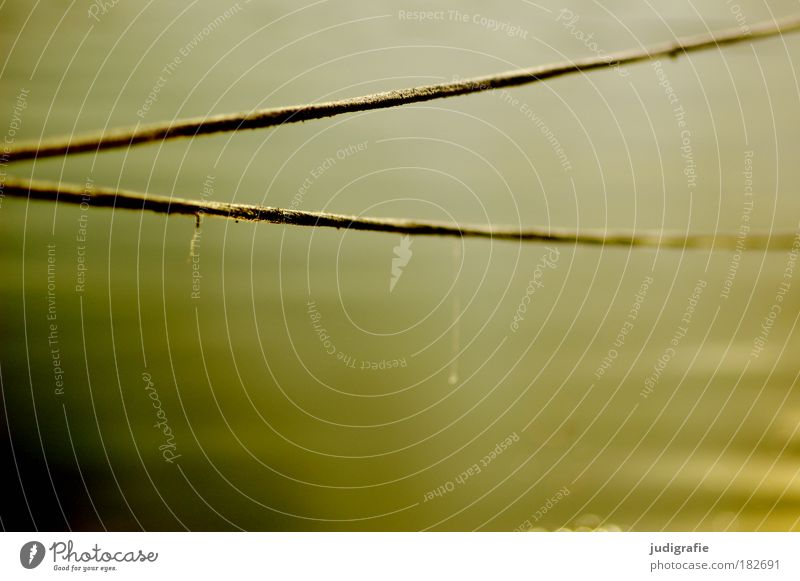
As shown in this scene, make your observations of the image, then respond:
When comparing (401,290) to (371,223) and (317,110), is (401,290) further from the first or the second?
(317,110)

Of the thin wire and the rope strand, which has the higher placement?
the rope strand

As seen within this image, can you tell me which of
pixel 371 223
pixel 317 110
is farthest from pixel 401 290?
pixel 317 110

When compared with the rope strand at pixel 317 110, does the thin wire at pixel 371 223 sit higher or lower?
lower

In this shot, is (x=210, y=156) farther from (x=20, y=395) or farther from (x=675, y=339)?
(x=675, y=339)
